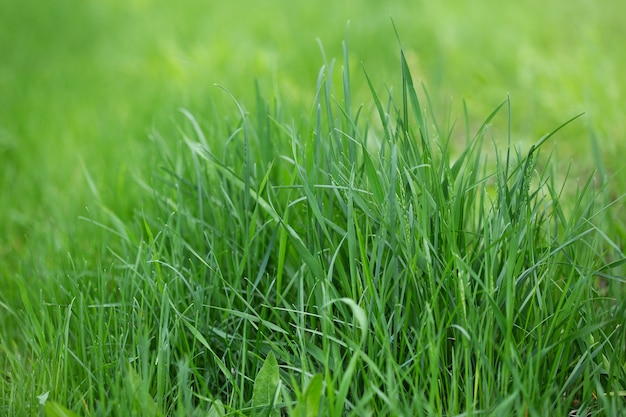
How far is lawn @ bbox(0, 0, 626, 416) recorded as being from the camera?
1.47 meters

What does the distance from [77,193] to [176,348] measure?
4.68 feet

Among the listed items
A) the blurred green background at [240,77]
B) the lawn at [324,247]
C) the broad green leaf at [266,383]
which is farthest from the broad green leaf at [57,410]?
the blurred green background at [240,77]

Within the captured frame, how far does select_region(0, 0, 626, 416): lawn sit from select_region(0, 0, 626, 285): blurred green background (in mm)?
22

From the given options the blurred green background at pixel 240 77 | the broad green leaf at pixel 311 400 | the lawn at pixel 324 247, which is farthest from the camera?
the blurred green background at pixel 240 77

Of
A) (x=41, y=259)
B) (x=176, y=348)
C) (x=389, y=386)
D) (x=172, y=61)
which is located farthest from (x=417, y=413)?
(x=172, y=61)

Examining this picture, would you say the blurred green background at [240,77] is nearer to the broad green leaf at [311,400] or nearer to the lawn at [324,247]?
the lawn at [324,247]

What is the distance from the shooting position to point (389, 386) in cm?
135

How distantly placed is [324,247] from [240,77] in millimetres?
2046

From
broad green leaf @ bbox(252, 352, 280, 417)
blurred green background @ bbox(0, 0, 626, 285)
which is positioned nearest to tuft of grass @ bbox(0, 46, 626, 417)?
broad green leaf @ bbox(252, 352, 280, 417)

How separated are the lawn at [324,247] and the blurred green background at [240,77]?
0.02 m

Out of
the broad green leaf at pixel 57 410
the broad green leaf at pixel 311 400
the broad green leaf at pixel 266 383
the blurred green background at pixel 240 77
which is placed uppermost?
the blurred green background at pixel 240 77

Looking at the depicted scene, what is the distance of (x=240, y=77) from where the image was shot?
3.64m

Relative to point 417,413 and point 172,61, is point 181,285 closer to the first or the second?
point 417,413

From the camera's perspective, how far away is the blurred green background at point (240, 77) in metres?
2.90
